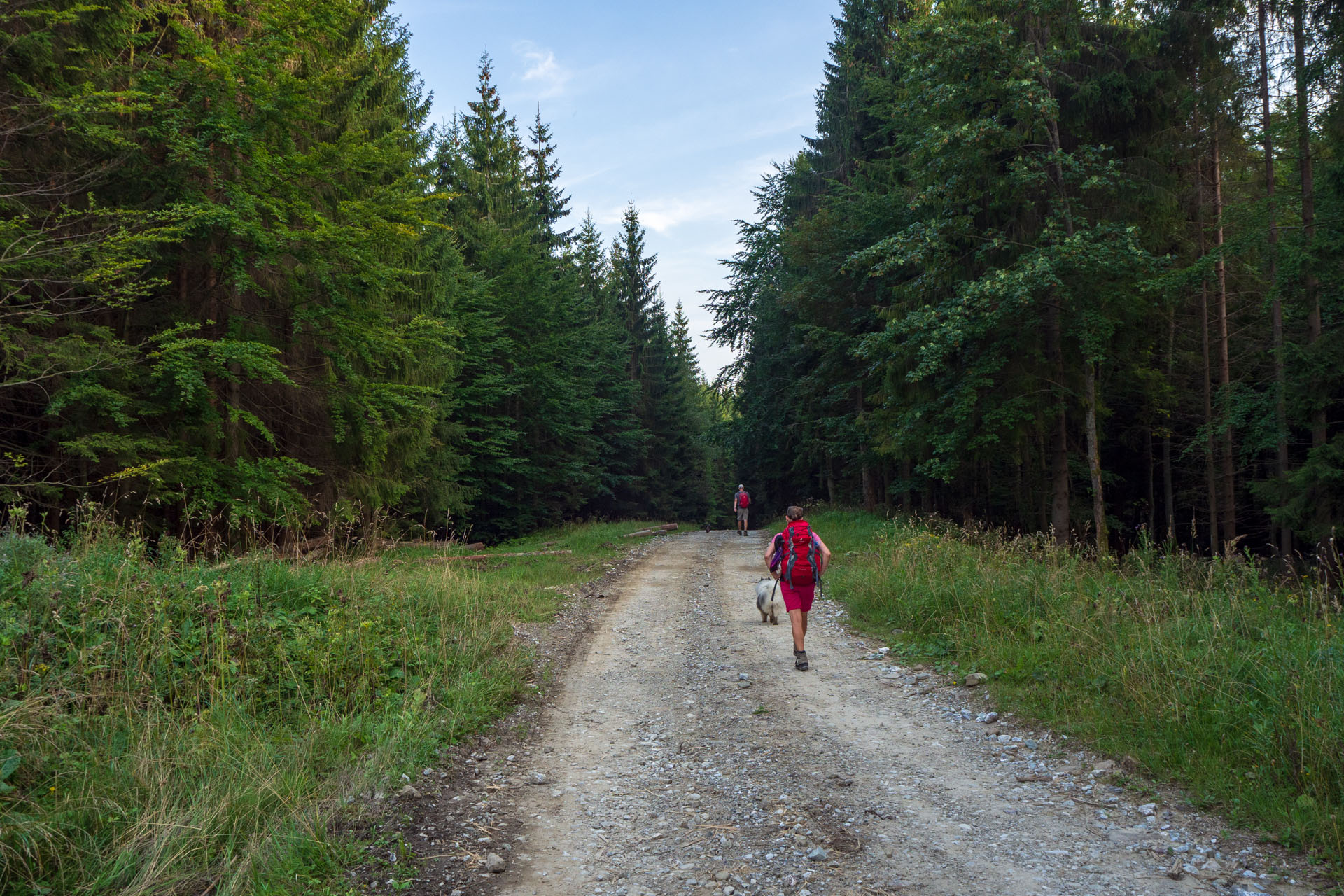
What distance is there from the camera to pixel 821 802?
450 cm

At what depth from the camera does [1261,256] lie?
13.8 metres

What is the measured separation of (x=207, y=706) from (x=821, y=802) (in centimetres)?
465

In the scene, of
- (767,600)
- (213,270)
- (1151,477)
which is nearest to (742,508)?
(1151,477)

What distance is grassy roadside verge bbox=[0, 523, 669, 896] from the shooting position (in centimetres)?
344

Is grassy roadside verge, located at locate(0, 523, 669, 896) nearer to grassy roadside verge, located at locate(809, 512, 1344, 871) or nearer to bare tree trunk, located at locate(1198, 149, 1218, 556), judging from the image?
grassy roadside verge, located at locate(809, 512, 1344, 871)

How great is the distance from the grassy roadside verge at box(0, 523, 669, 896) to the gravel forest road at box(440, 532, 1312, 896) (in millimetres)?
993

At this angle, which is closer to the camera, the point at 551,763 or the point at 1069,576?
the point at 551,763

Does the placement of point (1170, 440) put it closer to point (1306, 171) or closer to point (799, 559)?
point (1306, 171)

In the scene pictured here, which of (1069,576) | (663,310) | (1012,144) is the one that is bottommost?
(1069,576)

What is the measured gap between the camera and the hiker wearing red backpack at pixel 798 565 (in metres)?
8.16

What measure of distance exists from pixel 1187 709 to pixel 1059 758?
3.16 feet

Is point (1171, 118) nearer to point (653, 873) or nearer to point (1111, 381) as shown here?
point (1111, 381)

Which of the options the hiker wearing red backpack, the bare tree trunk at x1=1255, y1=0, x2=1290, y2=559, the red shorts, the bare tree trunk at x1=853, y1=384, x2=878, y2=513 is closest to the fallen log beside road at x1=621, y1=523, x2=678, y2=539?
the bare tree trunk at x1=853, y1=384, x2=878, y2=513

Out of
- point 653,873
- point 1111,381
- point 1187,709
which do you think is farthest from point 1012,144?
point 653,873
